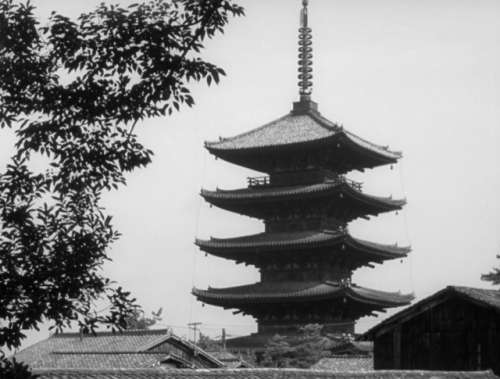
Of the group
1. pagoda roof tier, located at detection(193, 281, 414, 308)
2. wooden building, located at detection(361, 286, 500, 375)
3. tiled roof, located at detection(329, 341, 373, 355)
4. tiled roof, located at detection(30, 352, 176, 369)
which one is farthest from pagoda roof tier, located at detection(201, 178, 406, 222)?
wooden building, located at detection(361, 286, 500, 375)

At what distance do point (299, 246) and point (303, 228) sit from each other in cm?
274

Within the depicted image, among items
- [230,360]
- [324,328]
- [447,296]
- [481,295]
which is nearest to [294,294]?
[324,328]

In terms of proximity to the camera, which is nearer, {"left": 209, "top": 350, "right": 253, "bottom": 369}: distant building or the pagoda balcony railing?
{"left": 209, "top": 350, "right": 253, "bottom": 369}: distant building

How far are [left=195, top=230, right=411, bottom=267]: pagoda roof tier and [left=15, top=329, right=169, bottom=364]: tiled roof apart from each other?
13.3 meters

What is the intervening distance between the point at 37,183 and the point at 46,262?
101 cm

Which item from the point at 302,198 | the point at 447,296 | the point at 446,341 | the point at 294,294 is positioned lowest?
the point at 446,341

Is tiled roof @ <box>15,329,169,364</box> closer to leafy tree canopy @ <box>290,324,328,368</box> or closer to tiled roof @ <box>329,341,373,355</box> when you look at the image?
leafy tree canopy @ <box>290,324,328,368</box>

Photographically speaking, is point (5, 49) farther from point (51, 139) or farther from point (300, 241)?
point (300, 241)

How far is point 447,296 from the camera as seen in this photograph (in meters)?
31.1

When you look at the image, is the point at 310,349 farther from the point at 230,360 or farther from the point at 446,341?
the point at 446,341

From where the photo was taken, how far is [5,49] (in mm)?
12117

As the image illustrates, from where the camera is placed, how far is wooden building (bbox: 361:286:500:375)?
99.0 feet

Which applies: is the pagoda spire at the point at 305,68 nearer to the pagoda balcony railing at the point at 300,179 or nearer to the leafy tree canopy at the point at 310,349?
the pagoda balcony railing at the point at 300,179

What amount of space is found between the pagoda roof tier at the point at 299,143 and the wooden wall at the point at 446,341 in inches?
1131
